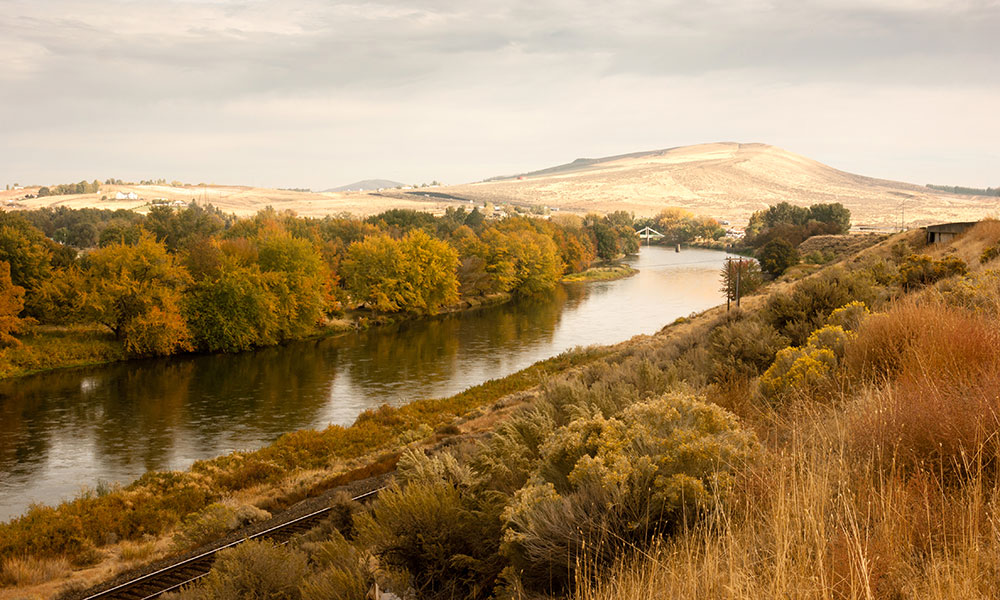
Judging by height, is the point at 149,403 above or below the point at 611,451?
below

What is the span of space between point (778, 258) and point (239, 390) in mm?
56603

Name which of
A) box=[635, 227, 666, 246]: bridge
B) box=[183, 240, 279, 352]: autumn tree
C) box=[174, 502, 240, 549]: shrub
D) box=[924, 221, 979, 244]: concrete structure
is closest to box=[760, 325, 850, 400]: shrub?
box=[174, 502, 240, 549]: shrub

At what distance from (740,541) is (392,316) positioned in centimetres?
5079

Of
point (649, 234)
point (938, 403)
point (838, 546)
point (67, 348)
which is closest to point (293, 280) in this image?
point (67, 348)

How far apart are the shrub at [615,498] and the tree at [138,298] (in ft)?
128

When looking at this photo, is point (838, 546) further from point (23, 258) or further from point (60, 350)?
point (23, 258)

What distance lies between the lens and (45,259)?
42.7m

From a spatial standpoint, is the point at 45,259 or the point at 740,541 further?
the point at 45,259

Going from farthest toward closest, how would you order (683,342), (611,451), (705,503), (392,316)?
(392,316) → (683,342) → (611,451) → (705,503)

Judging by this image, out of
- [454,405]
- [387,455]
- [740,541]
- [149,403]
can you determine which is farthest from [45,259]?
[740,541]

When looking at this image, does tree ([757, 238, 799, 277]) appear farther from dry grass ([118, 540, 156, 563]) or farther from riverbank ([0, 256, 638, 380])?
dry grass ([118, 540, 156, 563])

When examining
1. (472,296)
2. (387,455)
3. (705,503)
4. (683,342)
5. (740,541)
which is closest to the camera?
(740,541)

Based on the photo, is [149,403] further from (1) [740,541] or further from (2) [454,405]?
(1) [740,541]

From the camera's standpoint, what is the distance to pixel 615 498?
15.0 ft
